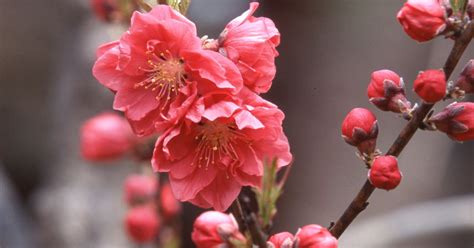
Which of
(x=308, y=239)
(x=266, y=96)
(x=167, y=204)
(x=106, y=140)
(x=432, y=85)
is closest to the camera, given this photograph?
(x=432, y=85)

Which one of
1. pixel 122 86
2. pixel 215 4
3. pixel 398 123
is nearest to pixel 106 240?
pixel 215 4

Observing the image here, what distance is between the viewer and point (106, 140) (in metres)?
1.81

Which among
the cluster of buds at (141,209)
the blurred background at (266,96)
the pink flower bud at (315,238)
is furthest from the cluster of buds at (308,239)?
the blurred background at (266,96)

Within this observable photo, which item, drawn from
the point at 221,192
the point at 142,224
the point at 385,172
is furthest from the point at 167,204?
the point at 385,172

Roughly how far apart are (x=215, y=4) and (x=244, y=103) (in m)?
1.93

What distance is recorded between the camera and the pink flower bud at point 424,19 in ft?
2.68

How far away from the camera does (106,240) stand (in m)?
2.87

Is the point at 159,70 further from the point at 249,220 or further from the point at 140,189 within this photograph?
the point at 140,189

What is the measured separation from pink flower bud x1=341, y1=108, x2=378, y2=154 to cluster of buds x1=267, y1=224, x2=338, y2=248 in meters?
0.12

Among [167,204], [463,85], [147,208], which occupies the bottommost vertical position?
[147,208]

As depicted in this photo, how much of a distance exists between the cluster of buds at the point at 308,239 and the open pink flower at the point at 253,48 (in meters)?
0.19

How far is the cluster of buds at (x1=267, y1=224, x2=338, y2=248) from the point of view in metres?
0.87

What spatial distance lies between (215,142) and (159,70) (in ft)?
0.39

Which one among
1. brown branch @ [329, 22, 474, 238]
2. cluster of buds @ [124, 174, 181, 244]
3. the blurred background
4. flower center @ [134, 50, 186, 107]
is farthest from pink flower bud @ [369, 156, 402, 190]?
the blurred background
